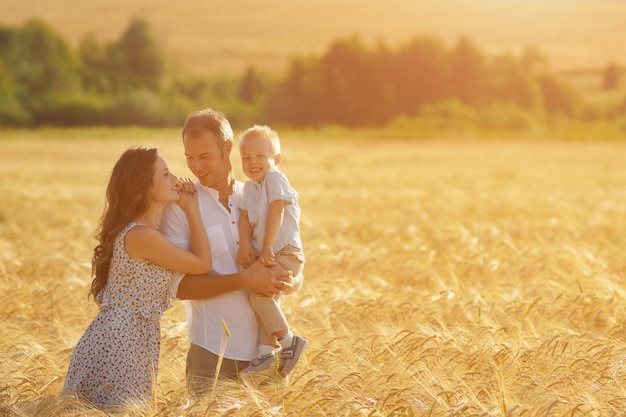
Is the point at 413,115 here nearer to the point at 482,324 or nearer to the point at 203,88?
the point at 203,88

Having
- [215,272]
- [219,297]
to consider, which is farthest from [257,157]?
[219,297]

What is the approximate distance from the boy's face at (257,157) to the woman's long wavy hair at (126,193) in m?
0.44

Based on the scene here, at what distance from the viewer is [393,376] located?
13.8 ft

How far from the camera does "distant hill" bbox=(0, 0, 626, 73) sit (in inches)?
3332

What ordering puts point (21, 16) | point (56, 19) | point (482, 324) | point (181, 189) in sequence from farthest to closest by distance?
point (56, 19)
point (21, 16)
point (482, 324)
point (181, 189)

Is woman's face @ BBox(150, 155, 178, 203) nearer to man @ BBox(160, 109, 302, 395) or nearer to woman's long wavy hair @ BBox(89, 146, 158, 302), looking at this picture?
woman's long wavy hair @ BBox(89, 146, 158, 302)

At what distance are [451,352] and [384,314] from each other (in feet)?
4.21

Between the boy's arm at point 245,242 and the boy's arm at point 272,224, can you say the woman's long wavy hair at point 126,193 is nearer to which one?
the boy's arm at point 245,242

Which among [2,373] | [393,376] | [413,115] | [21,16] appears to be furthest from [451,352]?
[21,16]

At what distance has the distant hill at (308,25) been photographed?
84625mm

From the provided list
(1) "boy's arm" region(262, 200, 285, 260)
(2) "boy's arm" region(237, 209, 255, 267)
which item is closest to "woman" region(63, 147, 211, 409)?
(2) "boy's arm" region(237, 209, 255, 267)

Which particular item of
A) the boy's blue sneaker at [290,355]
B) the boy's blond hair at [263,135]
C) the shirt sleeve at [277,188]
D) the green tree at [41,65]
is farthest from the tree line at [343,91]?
Result: the boy's blue sneaker at [290,355]

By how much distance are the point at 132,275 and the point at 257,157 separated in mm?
816

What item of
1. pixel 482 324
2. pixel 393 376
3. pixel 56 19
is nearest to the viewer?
pixel 393 376
